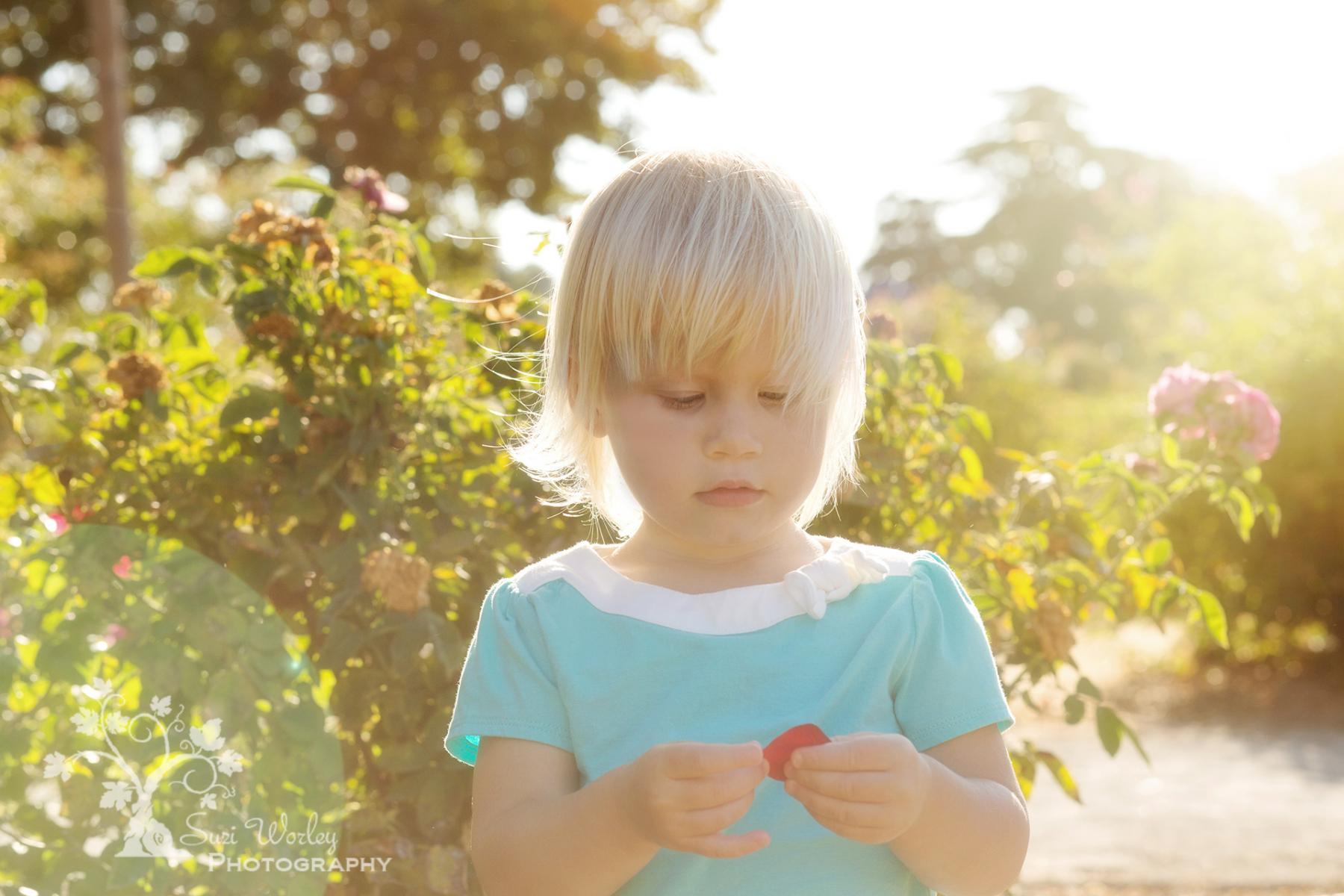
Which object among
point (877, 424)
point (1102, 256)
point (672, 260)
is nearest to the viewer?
point (672, 260)

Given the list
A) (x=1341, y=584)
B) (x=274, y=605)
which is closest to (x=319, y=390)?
(x=274, y=605)

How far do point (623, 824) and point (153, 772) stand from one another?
1.33 metres

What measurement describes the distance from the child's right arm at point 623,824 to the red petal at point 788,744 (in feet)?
0.13

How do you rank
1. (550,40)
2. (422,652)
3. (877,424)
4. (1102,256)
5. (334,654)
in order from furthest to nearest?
1. (1102,256)
2. (550,40)
3. (877,424)
4. (422,652)
5. (334,654)

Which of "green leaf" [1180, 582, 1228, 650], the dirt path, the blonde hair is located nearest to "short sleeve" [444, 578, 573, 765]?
the blonde hair

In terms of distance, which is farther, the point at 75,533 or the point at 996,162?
the point at 996,162

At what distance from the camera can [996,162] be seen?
30.8 meters

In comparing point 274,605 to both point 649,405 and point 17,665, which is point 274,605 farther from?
point 649,405

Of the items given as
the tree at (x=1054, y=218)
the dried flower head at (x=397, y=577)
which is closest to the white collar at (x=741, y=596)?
the dried flower head at (x=397, y=577)

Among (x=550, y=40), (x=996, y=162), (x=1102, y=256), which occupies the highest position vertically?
(x=550, y=40)

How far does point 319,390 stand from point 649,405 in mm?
1166

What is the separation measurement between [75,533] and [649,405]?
1.39 meters

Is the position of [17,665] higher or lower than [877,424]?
lower

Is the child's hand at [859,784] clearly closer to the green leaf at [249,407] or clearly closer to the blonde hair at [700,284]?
the blonde hair at [700,284]
